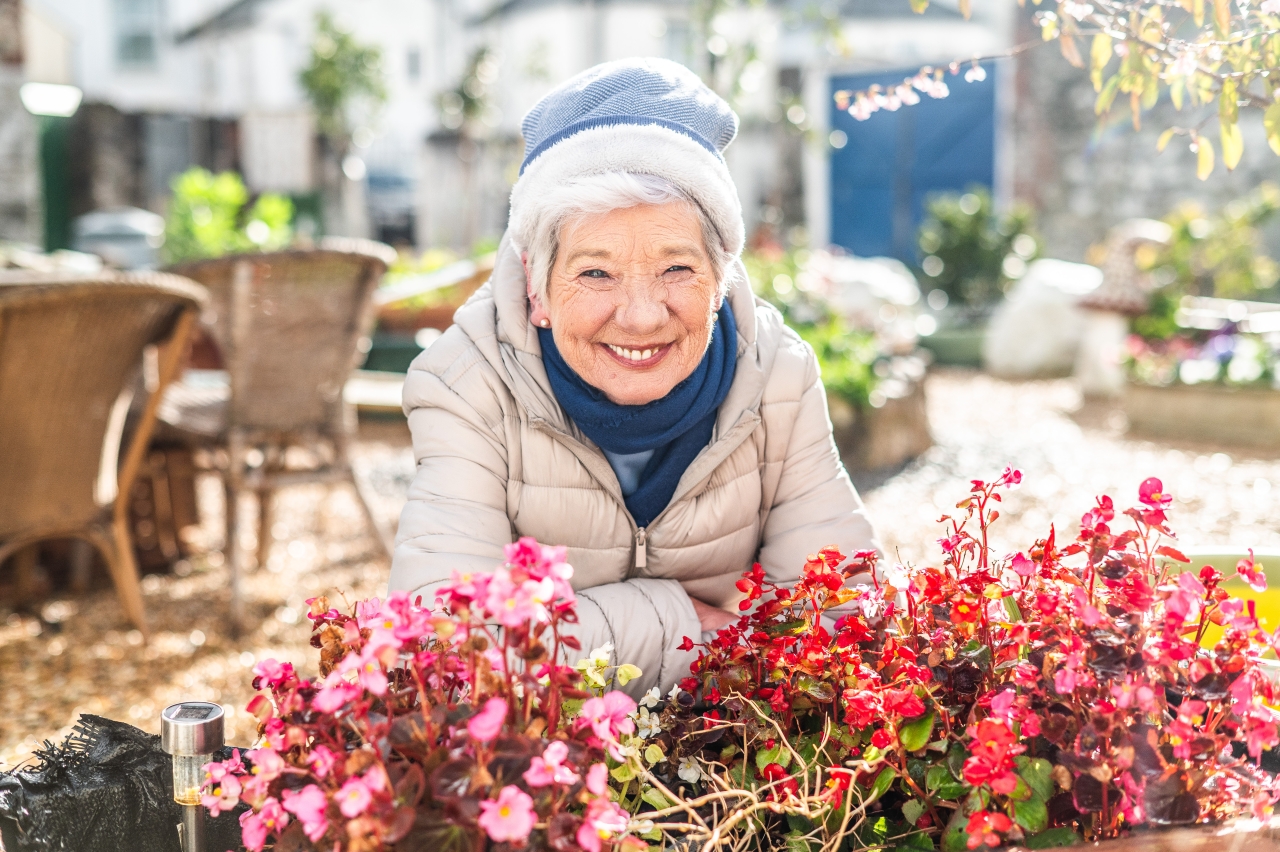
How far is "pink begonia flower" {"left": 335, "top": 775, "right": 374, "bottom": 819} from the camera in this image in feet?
2.63

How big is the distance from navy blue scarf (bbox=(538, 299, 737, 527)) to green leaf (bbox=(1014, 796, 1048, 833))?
75 centimetres

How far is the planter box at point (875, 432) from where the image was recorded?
6.15 m

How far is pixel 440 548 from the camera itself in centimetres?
149

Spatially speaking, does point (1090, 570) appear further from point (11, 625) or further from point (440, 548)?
point (11, 625)

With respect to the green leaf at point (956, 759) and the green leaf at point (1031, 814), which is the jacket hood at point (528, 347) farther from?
the green leaf at point (1031, 814)

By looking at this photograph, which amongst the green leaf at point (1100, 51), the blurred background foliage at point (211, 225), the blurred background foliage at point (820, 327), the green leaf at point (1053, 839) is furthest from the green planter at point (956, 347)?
the green leaf at point (1053, 839)

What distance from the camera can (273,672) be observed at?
974 mm

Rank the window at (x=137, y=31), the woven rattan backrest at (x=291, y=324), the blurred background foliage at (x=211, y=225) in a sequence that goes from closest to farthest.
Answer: the woven rattan backrest at (x=291, y=324), the blurred background foliage at (x=211, y=225), the window at (x=137, y=31)

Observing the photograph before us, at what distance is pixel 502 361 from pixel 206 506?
4.26 metres

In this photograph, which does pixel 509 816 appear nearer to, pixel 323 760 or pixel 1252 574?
pixel 323 760

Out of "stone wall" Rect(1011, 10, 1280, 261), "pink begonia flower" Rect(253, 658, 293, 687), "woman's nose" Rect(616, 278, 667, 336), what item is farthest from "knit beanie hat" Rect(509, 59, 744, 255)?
"stone wall" Rect(1011, 10, 1280, 261)

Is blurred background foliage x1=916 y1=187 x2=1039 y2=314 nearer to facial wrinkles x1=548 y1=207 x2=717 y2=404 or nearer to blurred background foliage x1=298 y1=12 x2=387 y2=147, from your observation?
blurred background foliage x1=298 y1=12 x2=387 y2=147

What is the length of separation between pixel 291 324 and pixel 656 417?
96.5 inches

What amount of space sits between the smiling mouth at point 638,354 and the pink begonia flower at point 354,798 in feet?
2.65
